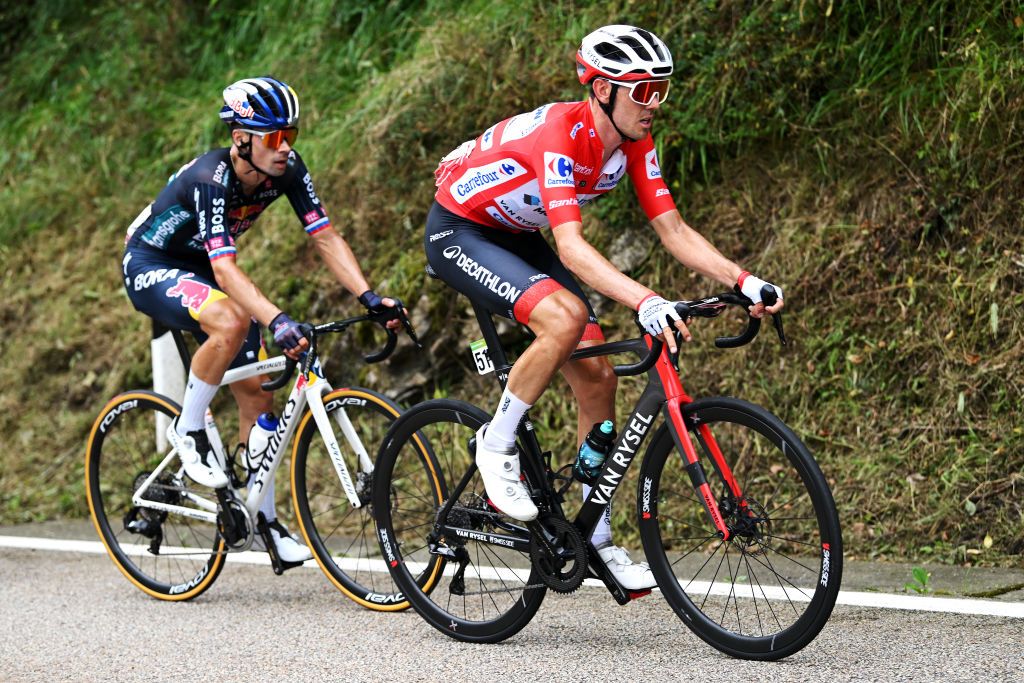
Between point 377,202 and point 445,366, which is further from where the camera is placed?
point 377,202

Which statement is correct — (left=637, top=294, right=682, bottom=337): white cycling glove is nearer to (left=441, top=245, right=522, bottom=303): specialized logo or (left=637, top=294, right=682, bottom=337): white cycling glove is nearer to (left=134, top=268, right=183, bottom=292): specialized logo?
(left=441, top=245, right=522, bottom=303): specialized logo

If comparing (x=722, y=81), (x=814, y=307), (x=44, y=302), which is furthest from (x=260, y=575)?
(x=44, y=302)

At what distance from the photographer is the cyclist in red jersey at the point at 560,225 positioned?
184 inches

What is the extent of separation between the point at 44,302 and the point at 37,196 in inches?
60.6

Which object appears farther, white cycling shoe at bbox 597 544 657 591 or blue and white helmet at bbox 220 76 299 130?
blue and white helmet at bbox 220 76 299 130

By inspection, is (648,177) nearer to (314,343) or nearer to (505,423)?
(505,423)

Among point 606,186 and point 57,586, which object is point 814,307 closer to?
point 606,186

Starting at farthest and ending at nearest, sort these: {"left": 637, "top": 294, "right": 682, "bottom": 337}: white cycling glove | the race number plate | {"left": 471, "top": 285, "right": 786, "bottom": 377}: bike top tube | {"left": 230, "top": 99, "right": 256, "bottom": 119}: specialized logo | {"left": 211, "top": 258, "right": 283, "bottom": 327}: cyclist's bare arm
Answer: {"left": 230, "top": 99, "right": 256, "bottom": 119}: specialized logo, {"left": 211, "top": 258, "right": 283, "bottom": 327}: cyclist's bare arm, the race number plate, {"left": 471, "top": 285, "right": 786, "bottom": 377}: bike top tube, {"left": 637, "top": 294, "right": 682, "bottom": 337}: white cycling glove

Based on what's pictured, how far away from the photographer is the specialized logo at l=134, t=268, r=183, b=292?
20.5 ft

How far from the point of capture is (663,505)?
6777 mm

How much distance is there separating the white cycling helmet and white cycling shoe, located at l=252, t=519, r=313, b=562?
9.04 feet

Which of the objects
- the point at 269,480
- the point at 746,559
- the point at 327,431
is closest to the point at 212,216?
the point at 327,431

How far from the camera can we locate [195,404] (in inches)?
242

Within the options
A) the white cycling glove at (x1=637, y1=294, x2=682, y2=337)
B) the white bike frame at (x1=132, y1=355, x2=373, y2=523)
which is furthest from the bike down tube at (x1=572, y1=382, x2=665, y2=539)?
the white bike frame at (x1=132, y1=355, x2=373, y2=523)
